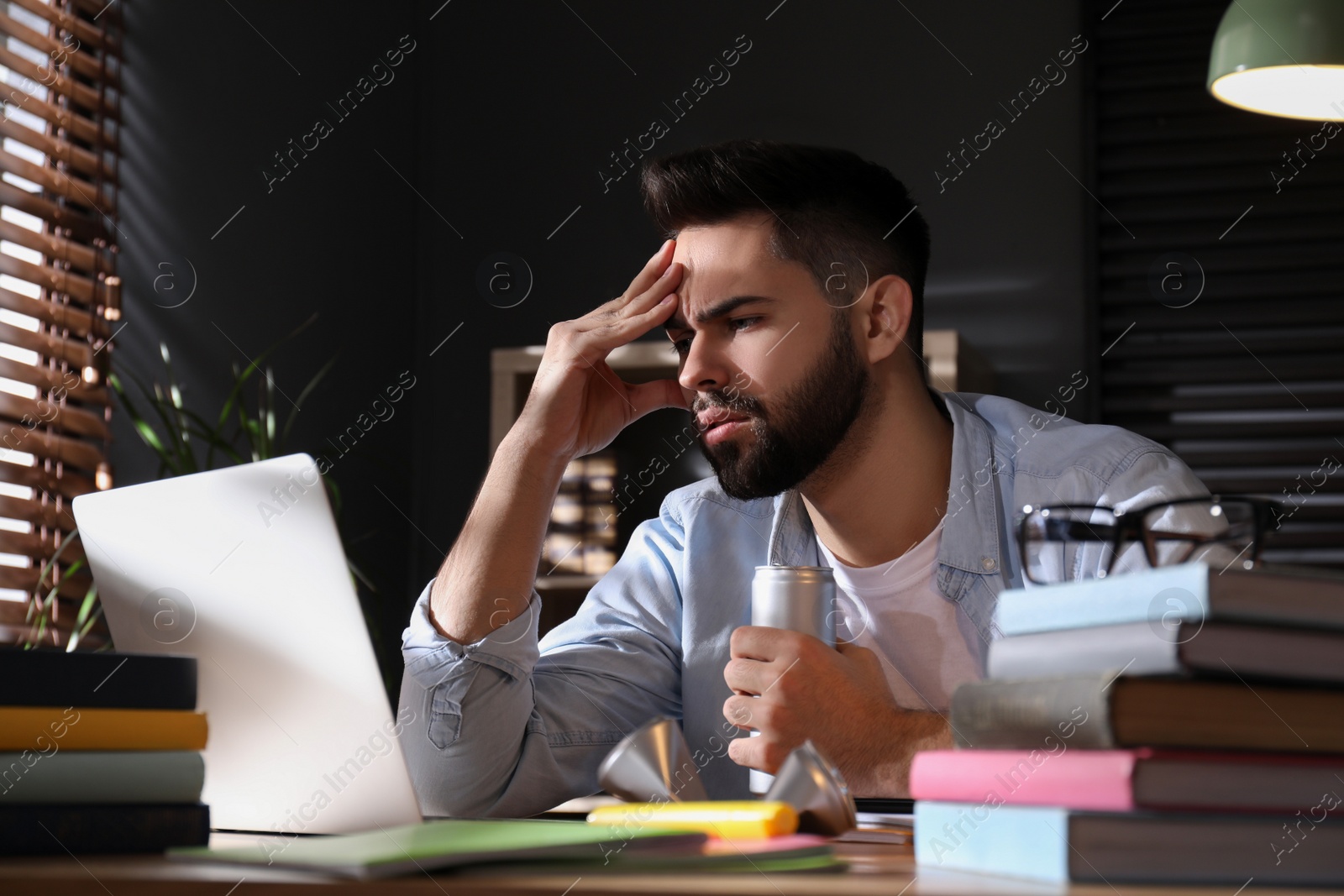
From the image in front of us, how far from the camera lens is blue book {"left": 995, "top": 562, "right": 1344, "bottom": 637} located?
541 mm

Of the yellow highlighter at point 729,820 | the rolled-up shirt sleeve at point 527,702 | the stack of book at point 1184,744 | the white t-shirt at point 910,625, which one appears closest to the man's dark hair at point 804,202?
the white t-shirt at point 910,625

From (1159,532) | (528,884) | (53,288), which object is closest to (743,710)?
(1159,532)

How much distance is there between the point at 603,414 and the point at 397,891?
119cm

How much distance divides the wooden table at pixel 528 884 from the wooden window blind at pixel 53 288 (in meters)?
1.76

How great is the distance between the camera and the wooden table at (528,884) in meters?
0.51

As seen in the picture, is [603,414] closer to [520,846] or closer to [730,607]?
[730,607]

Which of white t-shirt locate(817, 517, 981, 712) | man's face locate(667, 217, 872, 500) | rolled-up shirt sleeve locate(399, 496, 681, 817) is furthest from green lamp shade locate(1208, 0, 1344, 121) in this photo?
rolled-up shirt sleeve locate(399, 496, 681, 817)

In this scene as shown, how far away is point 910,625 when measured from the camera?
62.6 inches

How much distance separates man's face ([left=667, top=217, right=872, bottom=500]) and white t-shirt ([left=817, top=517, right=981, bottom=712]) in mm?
172

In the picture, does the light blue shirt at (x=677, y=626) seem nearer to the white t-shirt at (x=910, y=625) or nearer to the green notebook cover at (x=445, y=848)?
the white t-shirt at (x=910, y=625)

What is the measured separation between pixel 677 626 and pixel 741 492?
20 centimetres

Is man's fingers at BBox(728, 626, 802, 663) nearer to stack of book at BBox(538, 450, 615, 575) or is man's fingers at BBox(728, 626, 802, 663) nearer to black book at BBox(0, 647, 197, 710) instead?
black book at BBox(0, 647, 197, 710)

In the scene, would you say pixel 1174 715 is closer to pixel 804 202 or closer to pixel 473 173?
pixel 804 202

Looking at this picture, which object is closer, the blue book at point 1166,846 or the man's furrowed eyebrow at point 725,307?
the blue book at point 1166,846
